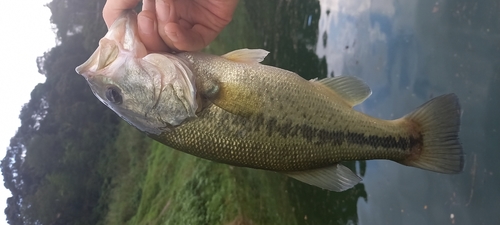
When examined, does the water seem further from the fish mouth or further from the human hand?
the fish mouth

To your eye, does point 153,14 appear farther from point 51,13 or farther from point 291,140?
point 51,13

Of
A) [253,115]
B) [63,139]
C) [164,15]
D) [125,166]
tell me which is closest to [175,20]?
[164,15]

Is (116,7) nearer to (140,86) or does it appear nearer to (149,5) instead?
(149,5)

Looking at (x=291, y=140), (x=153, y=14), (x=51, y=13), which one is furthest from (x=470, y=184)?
(x=51, y=13)

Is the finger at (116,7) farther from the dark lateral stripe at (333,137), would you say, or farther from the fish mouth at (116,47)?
the dark lateral stripe at (333,137)

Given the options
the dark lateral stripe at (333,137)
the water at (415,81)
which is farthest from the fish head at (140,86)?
the water at (415,81)
